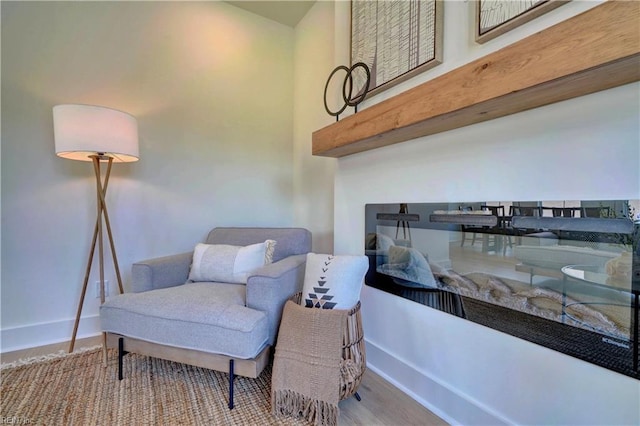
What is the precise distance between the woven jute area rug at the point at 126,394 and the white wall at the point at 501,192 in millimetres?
688

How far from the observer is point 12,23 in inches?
76.3

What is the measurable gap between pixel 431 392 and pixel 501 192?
3.27 feet

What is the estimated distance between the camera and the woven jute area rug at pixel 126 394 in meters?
1.33

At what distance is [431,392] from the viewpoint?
4.62 feet

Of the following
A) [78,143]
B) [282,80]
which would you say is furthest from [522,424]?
[282,80]

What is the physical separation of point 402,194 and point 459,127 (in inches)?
17.0

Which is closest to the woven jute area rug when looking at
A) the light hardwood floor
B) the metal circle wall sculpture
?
the light hardwood floor

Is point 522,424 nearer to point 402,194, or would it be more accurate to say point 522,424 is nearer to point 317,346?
point 317,346

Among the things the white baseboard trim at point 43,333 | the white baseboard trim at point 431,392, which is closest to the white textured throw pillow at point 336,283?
the white baseboard trim at point 431,392

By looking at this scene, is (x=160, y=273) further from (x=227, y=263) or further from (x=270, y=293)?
(x=270, y=293)

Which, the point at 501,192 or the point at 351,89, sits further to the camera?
the point at 351,89

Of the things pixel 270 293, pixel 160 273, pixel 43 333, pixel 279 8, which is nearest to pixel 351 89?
pixel 270 293

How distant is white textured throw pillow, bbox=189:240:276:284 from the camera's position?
6.26 feet

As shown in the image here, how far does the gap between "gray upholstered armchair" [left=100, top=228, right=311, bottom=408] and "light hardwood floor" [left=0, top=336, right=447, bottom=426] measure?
489mm
